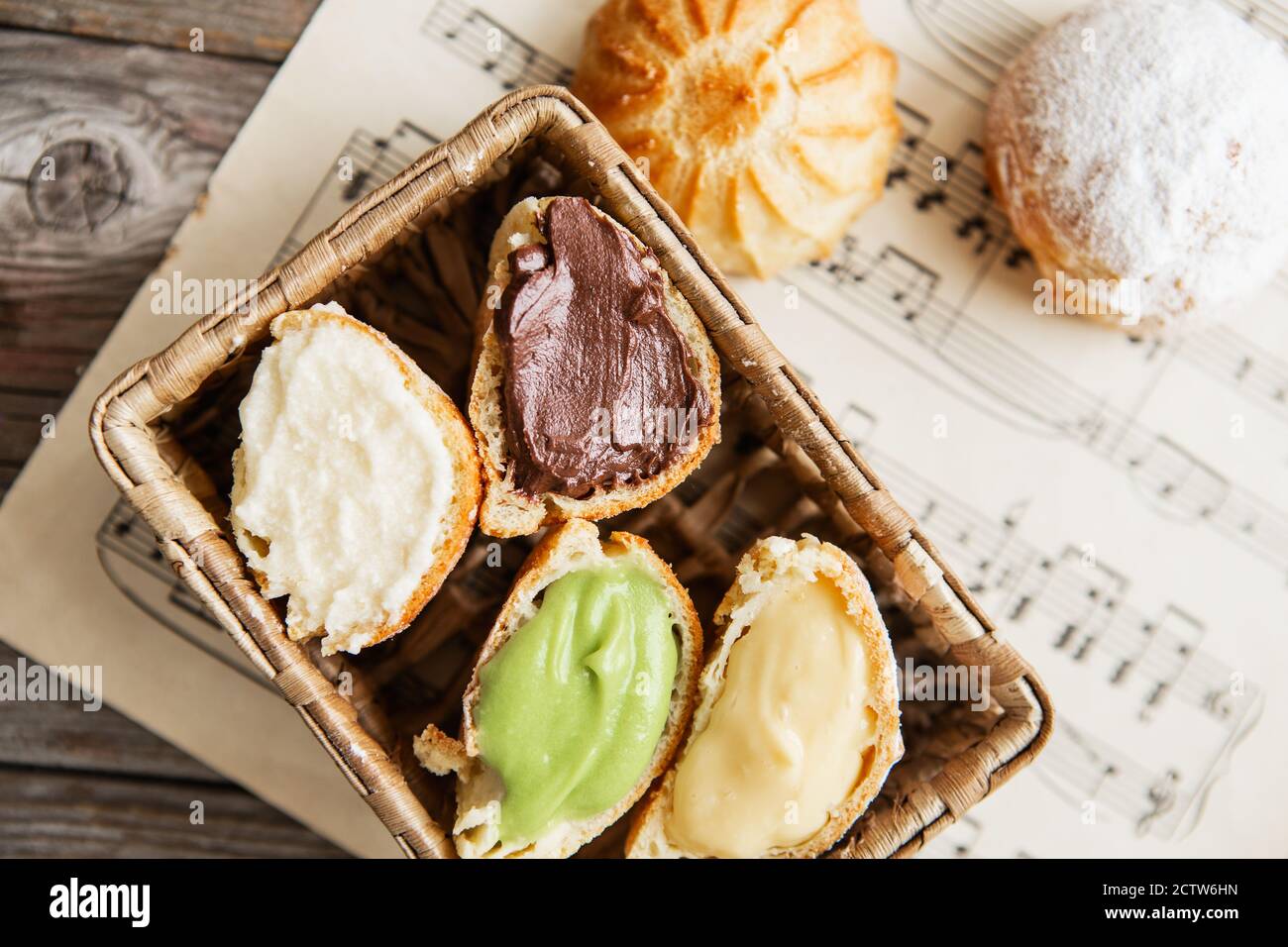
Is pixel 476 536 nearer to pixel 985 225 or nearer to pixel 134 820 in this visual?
pixel 134 820

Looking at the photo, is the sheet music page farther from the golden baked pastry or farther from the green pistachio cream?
the green pistachio cream

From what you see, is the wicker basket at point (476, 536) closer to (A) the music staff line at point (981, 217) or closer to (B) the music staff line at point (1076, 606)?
(B) the music staff line at point (1076, 606)

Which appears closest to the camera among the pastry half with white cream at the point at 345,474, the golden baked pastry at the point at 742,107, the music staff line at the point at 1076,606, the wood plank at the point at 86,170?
the pastry half with white cream at the point at 345,474

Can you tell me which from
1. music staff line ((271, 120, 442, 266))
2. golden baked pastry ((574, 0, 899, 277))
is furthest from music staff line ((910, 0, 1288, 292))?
music staff line ((271, 120, 442, 266))

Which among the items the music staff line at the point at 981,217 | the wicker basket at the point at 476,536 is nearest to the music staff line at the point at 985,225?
the music staff line at the point at 981,217

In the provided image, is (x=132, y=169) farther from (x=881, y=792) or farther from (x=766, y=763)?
(x=881, y=792)

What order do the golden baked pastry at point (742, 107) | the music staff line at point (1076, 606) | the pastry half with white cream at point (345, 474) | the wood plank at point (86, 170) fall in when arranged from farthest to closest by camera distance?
the music staff line at point (1076, 606), the wood plank at point (86, 170), the golden baked pastry at point (742, 107), the pastry half with white cream at point (345, 474)
